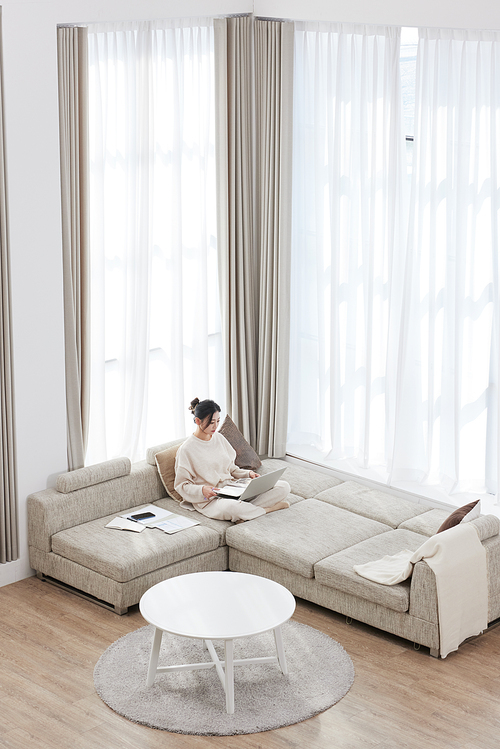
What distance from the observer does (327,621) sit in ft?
16.4

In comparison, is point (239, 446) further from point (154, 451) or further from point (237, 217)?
point (237, 217)

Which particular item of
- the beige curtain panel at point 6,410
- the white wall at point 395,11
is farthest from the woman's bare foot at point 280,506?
the white wall at point 395,11

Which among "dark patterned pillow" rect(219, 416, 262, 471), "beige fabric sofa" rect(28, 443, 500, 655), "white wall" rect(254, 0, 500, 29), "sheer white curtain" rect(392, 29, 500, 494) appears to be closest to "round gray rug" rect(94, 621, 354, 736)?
"beige fabric sofa" rect(28, 443, 500, 655)

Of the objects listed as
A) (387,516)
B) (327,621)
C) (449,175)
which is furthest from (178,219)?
(327,621)

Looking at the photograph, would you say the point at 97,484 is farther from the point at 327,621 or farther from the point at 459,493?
the point at 459,493

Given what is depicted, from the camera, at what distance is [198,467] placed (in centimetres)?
570

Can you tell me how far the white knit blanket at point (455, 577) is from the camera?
454 centimetres

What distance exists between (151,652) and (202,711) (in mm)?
359

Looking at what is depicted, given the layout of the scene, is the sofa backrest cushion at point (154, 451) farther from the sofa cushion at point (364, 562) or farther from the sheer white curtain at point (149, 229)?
the sofa cushion at point (364, 562)

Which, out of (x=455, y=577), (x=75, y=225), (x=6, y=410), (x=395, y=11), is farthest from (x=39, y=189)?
(x=455, y=577)

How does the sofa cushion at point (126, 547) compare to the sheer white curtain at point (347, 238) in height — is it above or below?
below

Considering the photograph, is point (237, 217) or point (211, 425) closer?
point (211, 425)

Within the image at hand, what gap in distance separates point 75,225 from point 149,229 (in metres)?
0.65

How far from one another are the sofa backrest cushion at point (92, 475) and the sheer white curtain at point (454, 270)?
1.80 m
